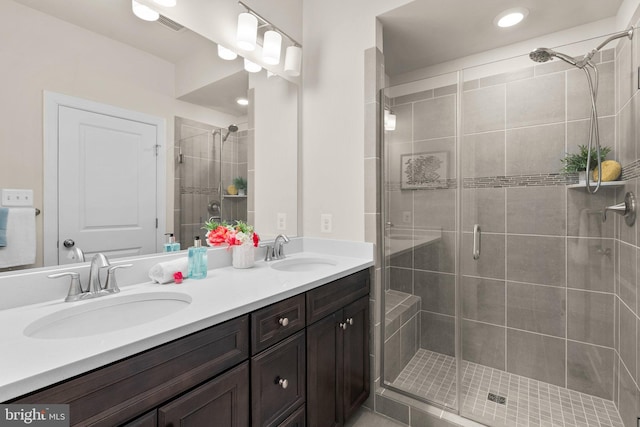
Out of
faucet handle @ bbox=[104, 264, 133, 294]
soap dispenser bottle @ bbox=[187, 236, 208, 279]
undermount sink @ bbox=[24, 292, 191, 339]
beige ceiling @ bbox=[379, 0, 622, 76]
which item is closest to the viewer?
undermount sink @ bbox=[24, 292, 191, 339]

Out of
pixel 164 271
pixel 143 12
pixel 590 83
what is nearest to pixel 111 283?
pixel 164 271

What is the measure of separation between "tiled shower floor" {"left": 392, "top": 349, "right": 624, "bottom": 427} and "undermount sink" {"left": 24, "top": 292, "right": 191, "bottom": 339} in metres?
1.48

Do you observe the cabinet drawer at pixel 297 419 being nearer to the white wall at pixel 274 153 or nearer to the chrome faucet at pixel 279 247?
the chrome faucet at pixel 279 247

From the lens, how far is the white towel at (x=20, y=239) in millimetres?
1003

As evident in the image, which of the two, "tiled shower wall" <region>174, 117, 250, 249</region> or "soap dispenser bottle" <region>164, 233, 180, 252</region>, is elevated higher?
"tiled shower wall" <region>174, 117, 250, 249</region>

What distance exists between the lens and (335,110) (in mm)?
1972

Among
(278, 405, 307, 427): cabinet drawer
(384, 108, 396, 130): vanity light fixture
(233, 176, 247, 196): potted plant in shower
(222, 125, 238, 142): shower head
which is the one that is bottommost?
(278, 405, 307, 427): cabinet drawer

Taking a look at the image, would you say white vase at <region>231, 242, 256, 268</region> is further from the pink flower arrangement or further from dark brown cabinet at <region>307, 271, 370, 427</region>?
dark brown cabinet at <region>307, 271, 370, 427</region>

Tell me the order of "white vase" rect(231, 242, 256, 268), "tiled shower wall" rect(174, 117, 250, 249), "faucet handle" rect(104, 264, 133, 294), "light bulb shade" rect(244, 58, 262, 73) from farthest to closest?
"light bulb shade" rect(244, 58, 262, 73) < "white vase" rect(231, 242, 256, 268) < "tiled shower wall" rect(174, 117, 250, 249) < "faucet handle" rect(104, 264, 133, 294)

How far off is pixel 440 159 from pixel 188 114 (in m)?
1.45

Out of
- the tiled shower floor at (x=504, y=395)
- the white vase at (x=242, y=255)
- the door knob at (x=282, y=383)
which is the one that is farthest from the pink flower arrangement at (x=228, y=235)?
the tiled shower floor at (x=504, y=395)

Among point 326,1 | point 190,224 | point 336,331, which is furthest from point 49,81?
point 326,1

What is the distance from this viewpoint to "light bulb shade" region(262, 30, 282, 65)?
1.86 m

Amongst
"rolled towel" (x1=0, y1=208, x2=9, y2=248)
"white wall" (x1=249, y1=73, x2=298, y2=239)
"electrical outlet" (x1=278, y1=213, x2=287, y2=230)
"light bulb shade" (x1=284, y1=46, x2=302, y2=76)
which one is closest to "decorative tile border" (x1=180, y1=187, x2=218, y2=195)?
"white wall" (x1=249, y1=73, x2=298, y2=239)
